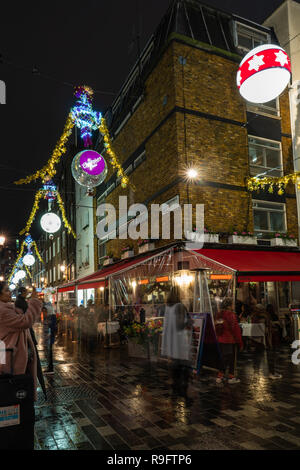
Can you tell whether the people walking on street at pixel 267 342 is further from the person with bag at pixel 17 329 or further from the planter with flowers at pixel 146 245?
the person with bag at pixel 17 329

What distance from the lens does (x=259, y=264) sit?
33.9 feet

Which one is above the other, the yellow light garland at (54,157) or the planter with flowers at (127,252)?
the yellow light garland at (54,157)

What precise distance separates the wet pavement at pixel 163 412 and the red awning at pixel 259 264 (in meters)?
2.43

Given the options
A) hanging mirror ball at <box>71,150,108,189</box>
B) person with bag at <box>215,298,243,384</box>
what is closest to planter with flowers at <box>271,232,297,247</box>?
person with bag at <box>215,298,243,384</box>

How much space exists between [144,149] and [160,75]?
10.9ft

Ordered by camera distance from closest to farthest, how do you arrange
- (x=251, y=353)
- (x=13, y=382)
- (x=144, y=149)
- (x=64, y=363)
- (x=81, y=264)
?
(x=13, y=382)
(x=64, y=363)
(x=251, y=353)
(x=144, y=149)
(x=81, y=264)

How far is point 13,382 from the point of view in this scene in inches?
137

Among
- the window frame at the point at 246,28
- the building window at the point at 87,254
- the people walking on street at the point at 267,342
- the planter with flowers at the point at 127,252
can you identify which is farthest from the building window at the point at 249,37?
the building window at the point at 87,254

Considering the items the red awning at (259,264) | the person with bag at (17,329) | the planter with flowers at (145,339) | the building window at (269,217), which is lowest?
the planter with flowers at (145,339)

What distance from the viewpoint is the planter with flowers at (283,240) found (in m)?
13.7

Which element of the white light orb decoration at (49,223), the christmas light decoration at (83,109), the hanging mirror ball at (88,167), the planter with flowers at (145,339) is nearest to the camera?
the hanging mirror ball at (88,167)

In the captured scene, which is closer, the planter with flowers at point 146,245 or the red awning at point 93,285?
the red awning at point 93,285
